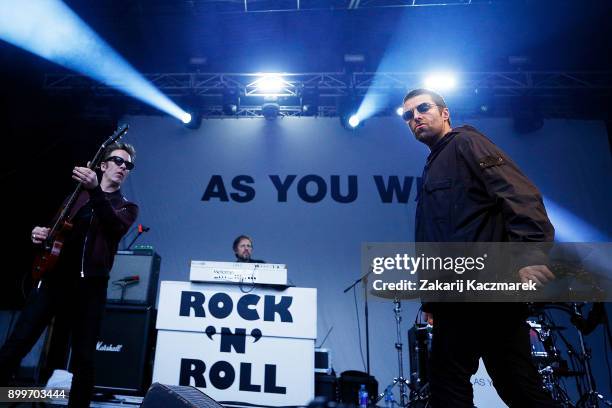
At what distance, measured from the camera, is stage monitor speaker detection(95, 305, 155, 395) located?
369 cm

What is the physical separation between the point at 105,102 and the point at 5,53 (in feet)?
5.59

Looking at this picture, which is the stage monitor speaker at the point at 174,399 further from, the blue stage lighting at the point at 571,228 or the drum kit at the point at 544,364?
the blue stage lighting at the point at 571,228

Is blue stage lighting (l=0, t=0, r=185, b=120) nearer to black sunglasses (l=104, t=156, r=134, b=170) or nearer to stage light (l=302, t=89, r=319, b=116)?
stage light (l=302, t=89, r=319, b=116)

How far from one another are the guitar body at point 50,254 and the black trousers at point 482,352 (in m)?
2.08

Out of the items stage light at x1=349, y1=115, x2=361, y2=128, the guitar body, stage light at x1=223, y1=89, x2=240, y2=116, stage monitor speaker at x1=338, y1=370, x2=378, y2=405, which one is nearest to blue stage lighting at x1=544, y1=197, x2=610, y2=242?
stage light at x1=349, y1=115, x2=361, y2=128

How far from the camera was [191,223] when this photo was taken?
6.62 m

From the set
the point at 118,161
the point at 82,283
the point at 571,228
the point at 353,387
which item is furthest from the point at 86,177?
the point at 571,228

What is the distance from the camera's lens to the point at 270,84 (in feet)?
22.1

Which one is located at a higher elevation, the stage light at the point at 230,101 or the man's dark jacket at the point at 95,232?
the stage light at the point at 230,101

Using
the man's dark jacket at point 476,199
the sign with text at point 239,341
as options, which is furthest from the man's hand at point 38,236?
A: the man's dark jacket at point 476,199

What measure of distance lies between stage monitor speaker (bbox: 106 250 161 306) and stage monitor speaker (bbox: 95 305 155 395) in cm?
9

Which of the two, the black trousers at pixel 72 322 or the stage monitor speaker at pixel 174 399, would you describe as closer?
the stage monitor speaker at pixel 174 399

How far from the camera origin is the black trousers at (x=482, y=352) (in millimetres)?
1412

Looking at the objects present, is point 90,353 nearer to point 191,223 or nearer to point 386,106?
point 191,223
